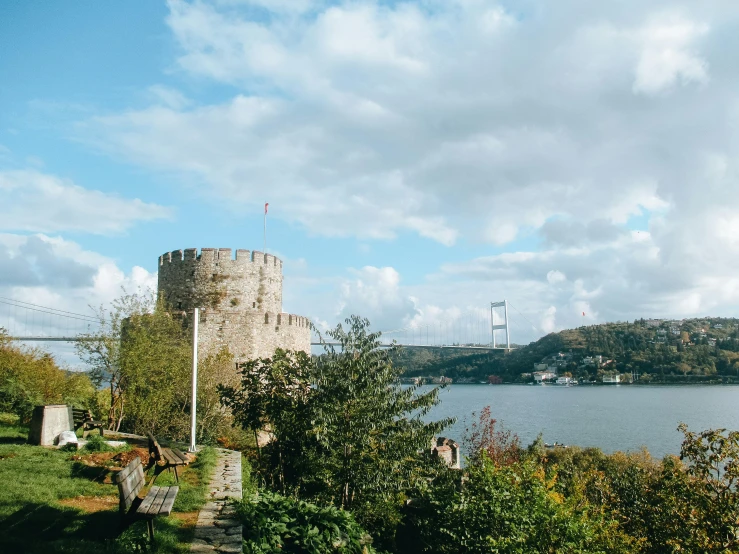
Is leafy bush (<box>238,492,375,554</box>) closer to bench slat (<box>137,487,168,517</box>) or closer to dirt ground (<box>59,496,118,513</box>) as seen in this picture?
bench slat (<box>137,487,168,517</box>)

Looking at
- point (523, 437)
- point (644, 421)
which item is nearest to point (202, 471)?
point (523, 437)

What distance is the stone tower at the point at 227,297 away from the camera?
19.4 meters

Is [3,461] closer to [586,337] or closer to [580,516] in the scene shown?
[580,516]

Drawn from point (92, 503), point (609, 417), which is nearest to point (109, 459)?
point (92, 503)

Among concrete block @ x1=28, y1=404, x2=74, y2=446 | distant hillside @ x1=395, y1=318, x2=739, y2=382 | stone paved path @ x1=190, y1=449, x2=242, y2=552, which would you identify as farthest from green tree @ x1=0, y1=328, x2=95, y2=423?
distant hillside @ x1=395, y1=318, x2=739, y2=382

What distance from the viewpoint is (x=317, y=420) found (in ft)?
31.8

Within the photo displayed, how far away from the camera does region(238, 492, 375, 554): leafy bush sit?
647cm

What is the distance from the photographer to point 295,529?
21.9 feet

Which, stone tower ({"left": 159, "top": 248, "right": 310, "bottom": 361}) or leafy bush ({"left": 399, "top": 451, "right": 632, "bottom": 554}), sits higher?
stone tower ({"left": 159, "top": 248, "right": 310, "bottom": 361})

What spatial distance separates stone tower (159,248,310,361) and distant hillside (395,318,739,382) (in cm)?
7144

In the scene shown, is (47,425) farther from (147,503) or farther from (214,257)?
(214,257)

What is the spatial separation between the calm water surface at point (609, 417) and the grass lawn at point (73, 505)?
2057 centimetres

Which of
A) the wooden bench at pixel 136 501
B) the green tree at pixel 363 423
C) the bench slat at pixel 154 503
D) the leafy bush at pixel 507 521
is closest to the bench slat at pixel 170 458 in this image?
the bench slat at pixel 154 503

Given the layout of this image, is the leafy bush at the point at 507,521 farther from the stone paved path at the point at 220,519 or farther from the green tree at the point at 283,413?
the stone paved path at the point at 220,519
